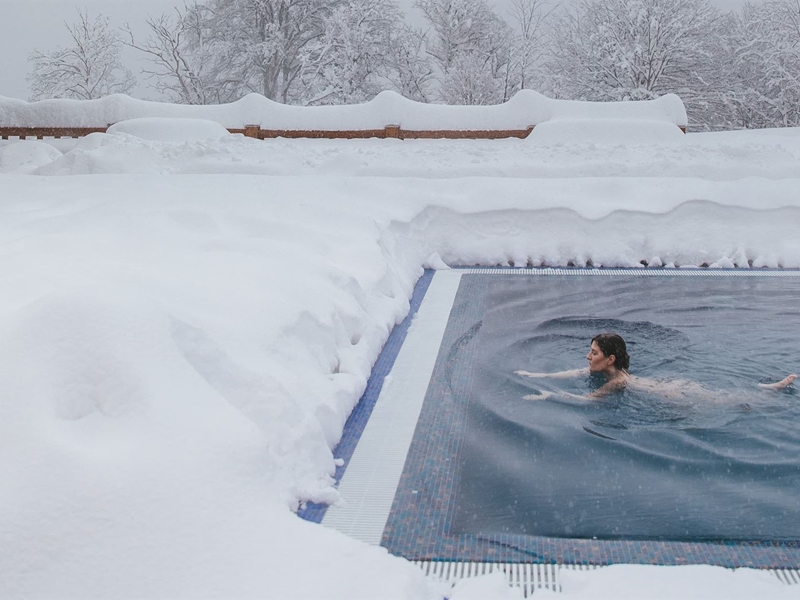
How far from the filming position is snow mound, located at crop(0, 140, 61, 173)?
37.9ft

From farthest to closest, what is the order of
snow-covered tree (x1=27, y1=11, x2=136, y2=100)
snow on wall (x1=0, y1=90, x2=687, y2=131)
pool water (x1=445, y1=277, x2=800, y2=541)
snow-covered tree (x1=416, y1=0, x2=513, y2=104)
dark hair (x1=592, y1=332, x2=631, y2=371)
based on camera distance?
1. snow-covered tree (x1=416, y1=0, x2=513, y2=104)
2. snow-covered tree (x1=27, y1=11, x2=136, y2=100)
3. snow on wall (x1=0, y1=90, x2=687, y2=131)
4. dark hair (x1=592, y1=332, x2=631, y2=371)
5. pool water (x1=445, y1=277, x2=800, y2=541)

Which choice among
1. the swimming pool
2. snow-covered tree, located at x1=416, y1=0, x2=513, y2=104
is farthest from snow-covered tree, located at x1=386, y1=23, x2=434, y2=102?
the swimming pool

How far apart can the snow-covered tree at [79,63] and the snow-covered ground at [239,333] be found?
2002cm

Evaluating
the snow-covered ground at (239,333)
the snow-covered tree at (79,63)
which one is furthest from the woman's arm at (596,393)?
the snow-covered tree at (79,63)

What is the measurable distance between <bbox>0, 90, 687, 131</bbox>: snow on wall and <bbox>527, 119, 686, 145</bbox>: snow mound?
2.32 feet

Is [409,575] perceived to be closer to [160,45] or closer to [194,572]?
[194,572]

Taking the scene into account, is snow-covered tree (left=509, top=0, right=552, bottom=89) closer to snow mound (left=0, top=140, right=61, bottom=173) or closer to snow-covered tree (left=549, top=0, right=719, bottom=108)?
snow-covered tree (left=549, top=0, right=719, bottom=108)

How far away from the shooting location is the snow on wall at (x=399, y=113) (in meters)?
13.7

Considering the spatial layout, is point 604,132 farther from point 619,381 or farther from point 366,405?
point 366,405

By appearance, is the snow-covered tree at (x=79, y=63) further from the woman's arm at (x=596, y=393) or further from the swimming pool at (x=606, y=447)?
the woman's arm at (x=596, y=393)

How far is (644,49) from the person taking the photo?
21.3 m

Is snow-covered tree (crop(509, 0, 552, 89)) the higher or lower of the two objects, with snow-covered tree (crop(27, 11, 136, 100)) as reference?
higher

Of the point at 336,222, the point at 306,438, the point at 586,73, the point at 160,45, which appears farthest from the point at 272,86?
the point at 306,438

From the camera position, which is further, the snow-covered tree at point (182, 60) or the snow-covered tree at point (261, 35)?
the snow-covered tree at point (261, 35)
